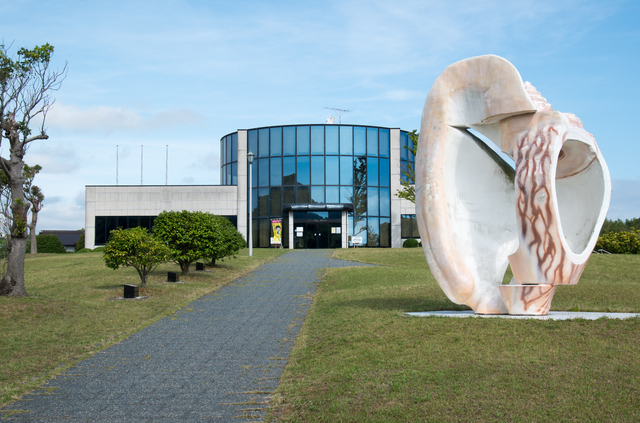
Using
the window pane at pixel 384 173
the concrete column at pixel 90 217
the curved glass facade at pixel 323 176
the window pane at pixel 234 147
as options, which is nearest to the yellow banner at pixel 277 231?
the curved glass facade at pixel 323 176

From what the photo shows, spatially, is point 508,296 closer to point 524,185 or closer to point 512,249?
point 512,249

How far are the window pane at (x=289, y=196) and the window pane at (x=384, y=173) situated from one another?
23.4 feet

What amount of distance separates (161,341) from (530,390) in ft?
21.1

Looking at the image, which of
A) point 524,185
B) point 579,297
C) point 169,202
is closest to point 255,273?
point 579,297

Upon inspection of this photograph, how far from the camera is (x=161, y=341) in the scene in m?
9.69

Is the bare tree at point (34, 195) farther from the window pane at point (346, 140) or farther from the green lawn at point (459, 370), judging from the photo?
the green lawn at point (459, 370)

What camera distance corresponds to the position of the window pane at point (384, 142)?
143 ft

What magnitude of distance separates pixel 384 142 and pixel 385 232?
724cm

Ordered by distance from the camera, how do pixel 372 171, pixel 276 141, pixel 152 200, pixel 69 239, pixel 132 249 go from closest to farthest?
pixel 132 249 < pixel 276 141 < pixel 372 171 < pixel 152 200 < pixel 69 239

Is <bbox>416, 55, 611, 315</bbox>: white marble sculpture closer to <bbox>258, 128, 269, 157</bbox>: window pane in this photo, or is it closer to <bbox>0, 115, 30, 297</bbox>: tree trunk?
<bbox>0, 115, 30, 297</bbox>: tree trunk

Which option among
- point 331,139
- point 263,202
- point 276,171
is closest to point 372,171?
point 331,139

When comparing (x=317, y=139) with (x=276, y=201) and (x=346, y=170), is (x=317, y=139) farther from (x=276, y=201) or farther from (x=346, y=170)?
(x=276, y=201)

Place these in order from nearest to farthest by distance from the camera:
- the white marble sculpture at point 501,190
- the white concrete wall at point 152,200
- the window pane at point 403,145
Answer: the white marble sculpture at point 501,190
the white concrete wall at point 152,200
the window pane at point 403,145

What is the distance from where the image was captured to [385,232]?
143 feet
